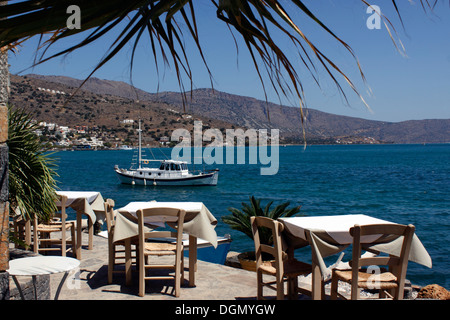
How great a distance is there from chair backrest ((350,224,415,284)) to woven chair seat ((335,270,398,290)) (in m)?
0.08

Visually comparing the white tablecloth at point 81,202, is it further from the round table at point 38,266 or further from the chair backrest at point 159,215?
the round table at point 38,266

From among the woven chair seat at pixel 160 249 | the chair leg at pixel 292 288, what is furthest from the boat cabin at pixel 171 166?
the chair leg at pixel 292 288

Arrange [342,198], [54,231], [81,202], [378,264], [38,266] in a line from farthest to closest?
[342,198]
[81,202]
[54,231]
[378,264]
[38,266]

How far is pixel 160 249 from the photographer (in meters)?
4.92

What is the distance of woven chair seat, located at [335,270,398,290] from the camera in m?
3.95

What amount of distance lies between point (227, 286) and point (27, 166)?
2.88 meters

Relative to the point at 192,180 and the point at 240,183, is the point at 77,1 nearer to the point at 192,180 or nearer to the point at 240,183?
the point at 192,180

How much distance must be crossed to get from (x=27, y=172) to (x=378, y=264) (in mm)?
4312

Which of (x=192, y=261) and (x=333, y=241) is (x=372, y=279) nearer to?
(x=333, y=241)

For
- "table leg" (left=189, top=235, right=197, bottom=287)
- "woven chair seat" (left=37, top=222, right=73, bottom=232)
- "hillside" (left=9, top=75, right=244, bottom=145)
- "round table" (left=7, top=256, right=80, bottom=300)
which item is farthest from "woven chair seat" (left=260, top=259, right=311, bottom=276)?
"hillside" (left=9, top=75, right=244, bottom=145)

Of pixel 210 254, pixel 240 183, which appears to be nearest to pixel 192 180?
pixel 240 183

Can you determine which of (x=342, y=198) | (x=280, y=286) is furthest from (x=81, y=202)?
(x=342, y=198)
